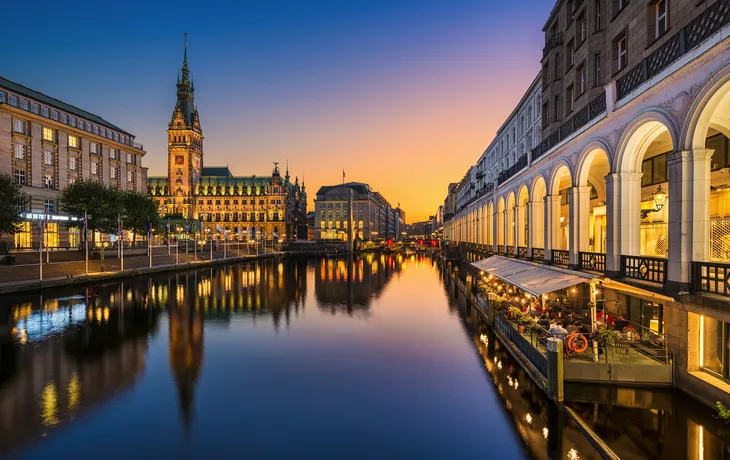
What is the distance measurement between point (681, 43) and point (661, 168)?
39.1ft

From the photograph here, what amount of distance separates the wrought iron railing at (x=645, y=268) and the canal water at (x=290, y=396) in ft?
13.8

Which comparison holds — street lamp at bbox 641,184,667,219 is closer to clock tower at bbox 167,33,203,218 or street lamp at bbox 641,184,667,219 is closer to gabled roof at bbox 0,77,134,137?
gabled roof at bbox 0,77,134,137

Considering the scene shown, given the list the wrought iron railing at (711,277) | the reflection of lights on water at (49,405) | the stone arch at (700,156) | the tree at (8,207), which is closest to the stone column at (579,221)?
the stone arch at (700,156)

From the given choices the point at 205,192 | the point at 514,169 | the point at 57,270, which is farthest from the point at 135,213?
the point at 205,192

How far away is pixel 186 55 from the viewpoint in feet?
625

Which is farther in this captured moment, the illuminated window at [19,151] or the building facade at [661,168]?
the illuminated window at [19,151]

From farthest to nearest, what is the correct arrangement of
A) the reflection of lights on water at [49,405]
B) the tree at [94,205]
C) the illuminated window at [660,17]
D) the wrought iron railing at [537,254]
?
the tree at [94,205] → the wrought iron railing at [537,254] → the illuminated window at [660,17] → the reflection of lights on water at [49,405]

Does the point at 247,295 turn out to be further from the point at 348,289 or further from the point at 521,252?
the point at 521,252

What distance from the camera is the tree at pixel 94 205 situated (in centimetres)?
6819

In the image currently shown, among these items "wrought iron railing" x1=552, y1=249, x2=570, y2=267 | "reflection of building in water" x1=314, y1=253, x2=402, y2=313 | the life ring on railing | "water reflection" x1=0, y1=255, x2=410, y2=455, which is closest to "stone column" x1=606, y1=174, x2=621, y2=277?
the life ring on railing

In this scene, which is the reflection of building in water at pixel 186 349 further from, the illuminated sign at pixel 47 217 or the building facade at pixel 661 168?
the illuminated sign at pixel 47 217

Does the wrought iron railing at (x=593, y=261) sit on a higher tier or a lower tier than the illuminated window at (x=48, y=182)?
lower

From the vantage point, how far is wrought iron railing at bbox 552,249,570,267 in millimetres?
25547

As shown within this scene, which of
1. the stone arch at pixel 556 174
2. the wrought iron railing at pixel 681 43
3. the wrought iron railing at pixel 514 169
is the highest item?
the wrought iron railing at pixel 681 43
